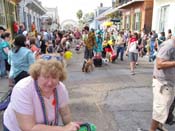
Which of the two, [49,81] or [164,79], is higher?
[49,81]

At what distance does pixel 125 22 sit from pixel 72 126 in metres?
25.4

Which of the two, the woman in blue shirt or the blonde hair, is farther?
the woman in blue shirt

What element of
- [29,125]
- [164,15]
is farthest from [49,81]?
[164,15]

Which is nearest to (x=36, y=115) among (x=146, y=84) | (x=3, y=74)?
(x=146, y=84)

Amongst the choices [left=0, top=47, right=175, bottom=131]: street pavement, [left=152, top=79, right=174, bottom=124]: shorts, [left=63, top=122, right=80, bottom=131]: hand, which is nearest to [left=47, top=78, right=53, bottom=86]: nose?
[left=63, top=122, right=80, bottom=131]: hand

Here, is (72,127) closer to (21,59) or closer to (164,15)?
(21,59)

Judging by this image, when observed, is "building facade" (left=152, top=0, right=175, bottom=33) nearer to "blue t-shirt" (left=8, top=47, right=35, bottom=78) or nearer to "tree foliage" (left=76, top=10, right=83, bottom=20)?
"blue t-shirt" (left=8, top=47, right=35, bottom=78)

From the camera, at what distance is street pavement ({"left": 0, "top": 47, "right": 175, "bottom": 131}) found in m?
4.69

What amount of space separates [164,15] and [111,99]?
11.1m

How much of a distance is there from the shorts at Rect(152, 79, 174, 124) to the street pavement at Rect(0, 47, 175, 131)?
0.87 metres

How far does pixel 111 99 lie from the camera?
602 cm

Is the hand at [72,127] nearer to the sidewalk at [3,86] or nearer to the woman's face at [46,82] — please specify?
the woman's face at [46,82]

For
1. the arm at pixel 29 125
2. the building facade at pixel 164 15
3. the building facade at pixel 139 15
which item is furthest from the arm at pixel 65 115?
the building facade at pixel 139 15

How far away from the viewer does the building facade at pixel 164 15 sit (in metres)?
14.0
